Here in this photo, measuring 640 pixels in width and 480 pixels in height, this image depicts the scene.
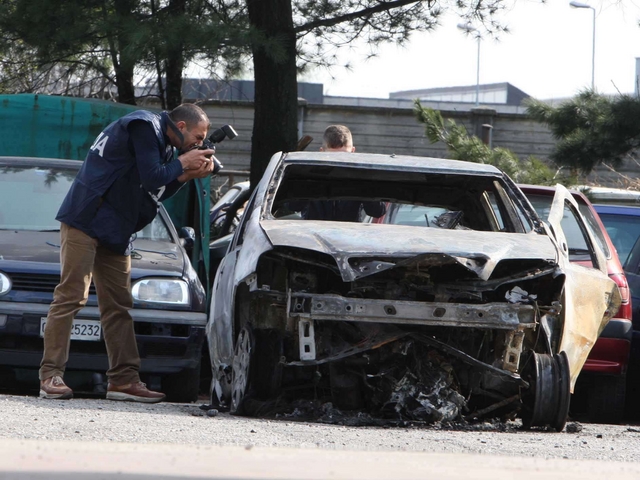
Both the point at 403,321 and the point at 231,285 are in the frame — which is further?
the point at 231,285

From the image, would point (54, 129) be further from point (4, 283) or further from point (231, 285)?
point (231, 285)

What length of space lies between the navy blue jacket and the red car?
2.99 meters

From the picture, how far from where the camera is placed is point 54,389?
6.10 m

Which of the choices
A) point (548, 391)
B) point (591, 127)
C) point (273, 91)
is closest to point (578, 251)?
point (548, 391)

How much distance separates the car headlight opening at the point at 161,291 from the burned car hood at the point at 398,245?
1.39m

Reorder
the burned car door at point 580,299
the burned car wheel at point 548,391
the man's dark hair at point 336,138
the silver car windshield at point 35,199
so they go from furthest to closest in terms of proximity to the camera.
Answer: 1. the man's dark hair at point 336,138
2. the silver car windshield at point 35,199
3. the burned car door at point 580,299
4. the burned car wheel at point 548,391

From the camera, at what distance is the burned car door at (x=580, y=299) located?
5.79 m

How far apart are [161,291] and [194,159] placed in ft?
3.63

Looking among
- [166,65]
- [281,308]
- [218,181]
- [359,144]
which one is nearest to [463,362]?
[281,308]

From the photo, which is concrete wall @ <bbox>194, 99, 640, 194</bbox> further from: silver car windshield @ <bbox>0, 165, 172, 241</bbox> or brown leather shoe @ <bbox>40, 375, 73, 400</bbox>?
A: brown leather shoe @ <bbox>40, 375, 73, 400</bbox>

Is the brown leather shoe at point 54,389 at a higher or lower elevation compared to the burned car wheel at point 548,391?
lower

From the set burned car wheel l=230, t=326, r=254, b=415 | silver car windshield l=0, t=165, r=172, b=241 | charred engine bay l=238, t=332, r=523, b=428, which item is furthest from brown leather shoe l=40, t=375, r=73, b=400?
silver car windshield l=0, t=165, r=172, b=241

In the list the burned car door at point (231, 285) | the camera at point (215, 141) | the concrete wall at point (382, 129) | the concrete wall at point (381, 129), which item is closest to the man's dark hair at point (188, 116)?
the camera at point (215, 141)

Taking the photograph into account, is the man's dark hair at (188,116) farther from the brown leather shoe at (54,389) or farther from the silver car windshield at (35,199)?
the silver car windshield at (35,199)
